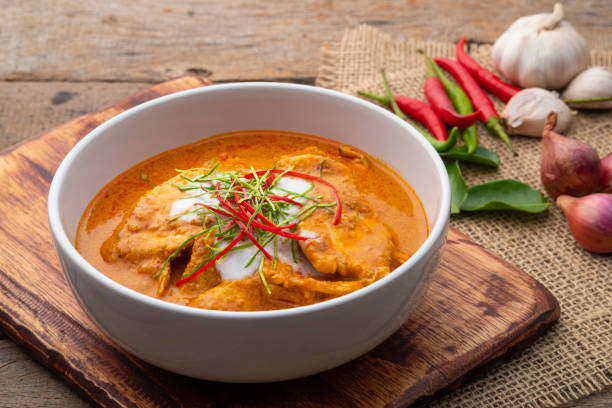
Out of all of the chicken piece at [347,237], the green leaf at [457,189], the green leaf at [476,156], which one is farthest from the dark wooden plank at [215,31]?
the chicken piece at [347,237]

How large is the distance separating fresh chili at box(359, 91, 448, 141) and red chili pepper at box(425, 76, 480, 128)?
0.13 ft

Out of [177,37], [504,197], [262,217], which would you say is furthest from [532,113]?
[177,37]

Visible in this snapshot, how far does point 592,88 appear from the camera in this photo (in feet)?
12.4

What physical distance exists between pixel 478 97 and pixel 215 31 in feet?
6.18

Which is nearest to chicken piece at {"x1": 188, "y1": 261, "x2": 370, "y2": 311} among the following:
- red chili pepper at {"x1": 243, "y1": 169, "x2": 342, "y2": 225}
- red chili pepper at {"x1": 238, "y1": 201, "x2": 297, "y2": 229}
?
red chili pepper at {"x1": 238, "y1": 201, "x2": 297, "y2": 229}

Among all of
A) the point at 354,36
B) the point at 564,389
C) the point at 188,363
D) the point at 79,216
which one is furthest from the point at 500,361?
the point at 354,36

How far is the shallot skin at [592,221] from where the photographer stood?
9.44 feet

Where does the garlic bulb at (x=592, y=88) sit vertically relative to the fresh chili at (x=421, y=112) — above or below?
above

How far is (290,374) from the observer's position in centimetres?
195

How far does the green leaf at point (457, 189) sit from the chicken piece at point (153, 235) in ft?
4.46

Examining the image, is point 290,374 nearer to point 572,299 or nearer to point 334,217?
point 334,217

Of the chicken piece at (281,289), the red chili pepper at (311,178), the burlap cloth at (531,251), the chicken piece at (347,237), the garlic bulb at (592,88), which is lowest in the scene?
the burlap cloth at (531,251)

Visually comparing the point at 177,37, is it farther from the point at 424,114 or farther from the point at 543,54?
the point at 543,54

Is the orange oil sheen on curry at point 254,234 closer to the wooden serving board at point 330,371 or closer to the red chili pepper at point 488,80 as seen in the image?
the wooden serving board at point 330,371
